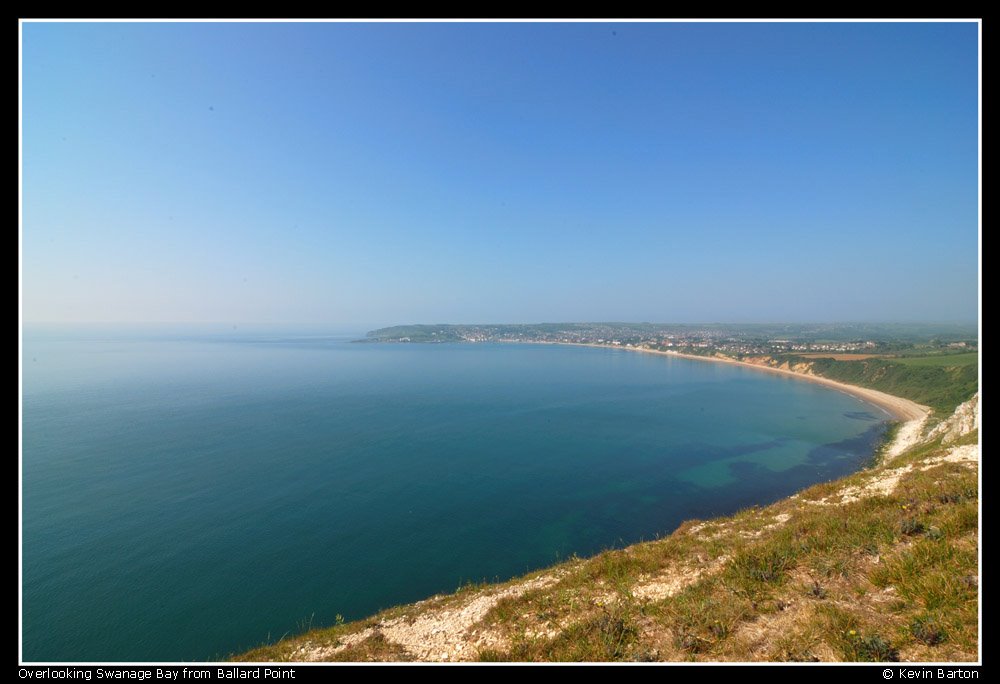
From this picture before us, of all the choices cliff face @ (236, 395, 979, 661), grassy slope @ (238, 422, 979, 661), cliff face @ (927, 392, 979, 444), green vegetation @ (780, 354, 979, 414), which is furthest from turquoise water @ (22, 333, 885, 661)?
grassy slope @ (238, 422, 979, 661)

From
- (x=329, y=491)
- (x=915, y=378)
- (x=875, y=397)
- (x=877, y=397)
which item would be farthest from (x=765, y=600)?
(x=915, y=378)

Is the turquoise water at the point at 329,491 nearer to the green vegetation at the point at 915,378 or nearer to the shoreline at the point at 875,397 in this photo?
the shoreline at the point at 875,397

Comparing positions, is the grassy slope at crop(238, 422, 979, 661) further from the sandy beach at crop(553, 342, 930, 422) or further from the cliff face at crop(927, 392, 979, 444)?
the sandy beach at crop(553, 342, 930, 422)

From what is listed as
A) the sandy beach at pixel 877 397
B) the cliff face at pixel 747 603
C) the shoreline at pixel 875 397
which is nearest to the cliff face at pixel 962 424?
the cliff face at pixel 747 603

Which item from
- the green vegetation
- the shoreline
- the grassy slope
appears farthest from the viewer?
the green vegetation
